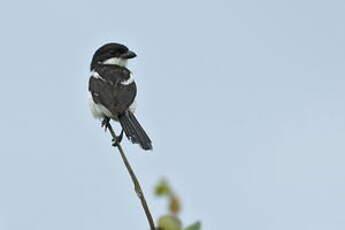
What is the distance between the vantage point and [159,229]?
1.28m

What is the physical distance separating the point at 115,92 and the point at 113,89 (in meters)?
0.09

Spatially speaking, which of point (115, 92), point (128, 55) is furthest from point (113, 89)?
point (128, 55)

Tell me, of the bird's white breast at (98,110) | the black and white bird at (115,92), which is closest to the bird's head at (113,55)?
the black and white bird at (115,92)

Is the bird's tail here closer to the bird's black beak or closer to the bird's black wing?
the bird's black wing

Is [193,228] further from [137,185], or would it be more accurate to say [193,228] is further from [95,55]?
[95,55]

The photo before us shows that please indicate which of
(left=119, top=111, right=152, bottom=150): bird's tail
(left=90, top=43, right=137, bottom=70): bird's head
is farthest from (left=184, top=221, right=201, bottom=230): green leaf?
(left=90, top=43, right=137, bottom=70): bird's head

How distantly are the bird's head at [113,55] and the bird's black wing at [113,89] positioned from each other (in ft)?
1.09

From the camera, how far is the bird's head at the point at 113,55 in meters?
8.40

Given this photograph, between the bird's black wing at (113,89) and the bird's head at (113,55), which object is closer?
the bird's black wing at (113,89)

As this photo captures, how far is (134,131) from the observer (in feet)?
19.8

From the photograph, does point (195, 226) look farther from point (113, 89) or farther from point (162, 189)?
point (113, 89)

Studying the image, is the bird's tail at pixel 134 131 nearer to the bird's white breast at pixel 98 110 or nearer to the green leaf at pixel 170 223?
the bird's white breast at pixel 98 110

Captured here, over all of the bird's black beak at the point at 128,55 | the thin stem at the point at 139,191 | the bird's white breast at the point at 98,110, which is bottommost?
the thin stem at the point at 139,191

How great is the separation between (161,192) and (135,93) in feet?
19.9
